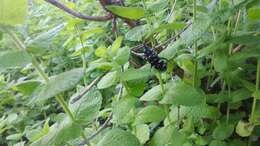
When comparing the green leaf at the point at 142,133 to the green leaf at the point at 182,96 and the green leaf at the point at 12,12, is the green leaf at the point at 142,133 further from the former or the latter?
the green leaf at the point at 12,12

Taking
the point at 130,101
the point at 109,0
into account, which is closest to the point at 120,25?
the point at 109,0

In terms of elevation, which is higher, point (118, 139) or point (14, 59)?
point (14, 59)

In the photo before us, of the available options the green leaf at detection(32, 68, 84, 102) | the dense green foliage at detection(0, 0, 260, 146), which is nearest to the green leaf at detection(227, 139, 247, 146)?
the dense green foliage at detection(0, 0, 260, 146)

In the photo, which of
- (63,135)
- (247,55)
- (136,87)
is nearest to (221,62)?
(247,55)

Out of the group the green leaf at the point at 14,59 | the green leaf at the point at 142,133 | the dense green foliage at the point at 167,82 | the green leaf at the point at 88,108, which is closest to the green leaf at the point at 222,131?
the dense green foliage at the point at 167,82

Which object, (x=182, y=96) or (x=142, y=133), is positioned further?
(x=142, y=133)

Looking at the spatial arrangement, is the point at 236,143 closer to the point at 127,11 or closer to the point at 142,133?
the point at 142,133

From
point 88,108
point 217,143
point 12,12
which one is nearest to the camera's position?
point 12,12
